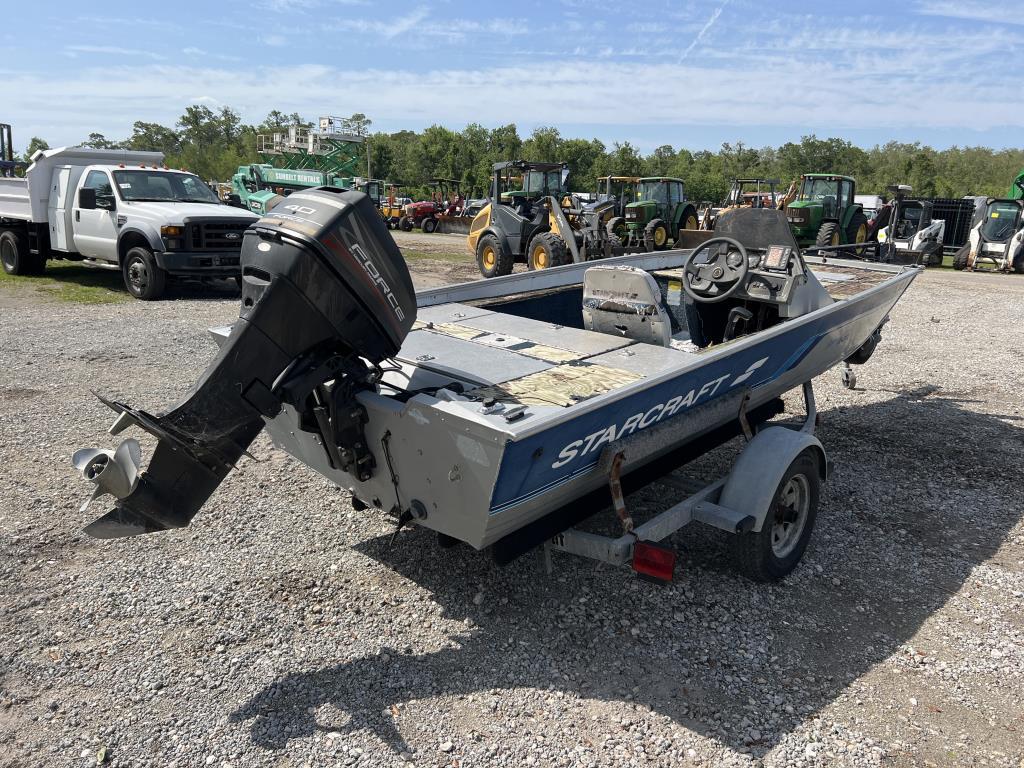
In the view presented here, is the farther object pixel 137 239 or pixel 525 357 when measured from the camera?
pixel 137 239

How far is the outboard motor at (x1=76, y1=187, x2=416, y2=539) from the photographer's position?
2566mm

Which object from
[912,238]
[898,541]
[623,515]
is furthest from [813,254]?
[912,238]

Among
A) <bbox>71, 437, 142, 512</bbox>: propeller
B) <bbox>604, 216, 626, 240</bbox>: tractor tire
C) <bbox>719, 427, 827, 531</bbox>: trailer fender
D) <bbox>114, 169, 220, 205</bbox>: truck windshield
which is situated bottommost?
<bbox>719, 427, 827, 531</bbox>: trailer fender

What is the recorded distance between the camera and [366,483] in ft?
10.4

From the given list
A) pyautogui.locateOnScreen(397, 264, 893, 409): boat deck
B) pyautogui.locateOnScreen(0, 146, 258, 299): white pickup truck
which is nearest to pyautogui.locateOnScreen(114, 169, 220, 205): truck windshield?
pyautogui.locateOnScreen(0, 146, 258, 299): white pickup truck

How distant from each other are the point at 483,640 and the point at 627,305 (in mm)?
2015

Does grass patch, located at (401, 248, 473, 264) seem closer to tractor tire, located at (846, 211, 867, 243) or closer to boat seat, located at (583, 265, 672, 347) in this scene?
tractor tire, located at (846, 211, 867, 243)

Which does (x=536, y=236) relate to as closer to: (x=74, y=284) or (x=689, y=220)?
(x=689, y=220)

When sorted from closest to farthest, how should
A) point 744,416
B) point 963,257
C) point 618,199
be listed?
point 744,416 → point 963,257 → point 618,199

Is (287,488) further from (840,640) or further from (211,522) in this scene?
(840,640)

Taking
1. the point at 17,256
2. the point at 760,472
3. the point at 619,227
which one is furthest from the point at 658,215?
the point at 760,472

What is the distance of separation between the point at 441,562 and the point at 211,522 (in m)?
1.39

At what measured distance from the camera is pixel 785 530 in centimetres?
384

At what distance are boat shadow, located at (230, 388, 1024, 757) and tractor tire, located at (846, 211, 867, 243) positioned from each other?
16572mm
